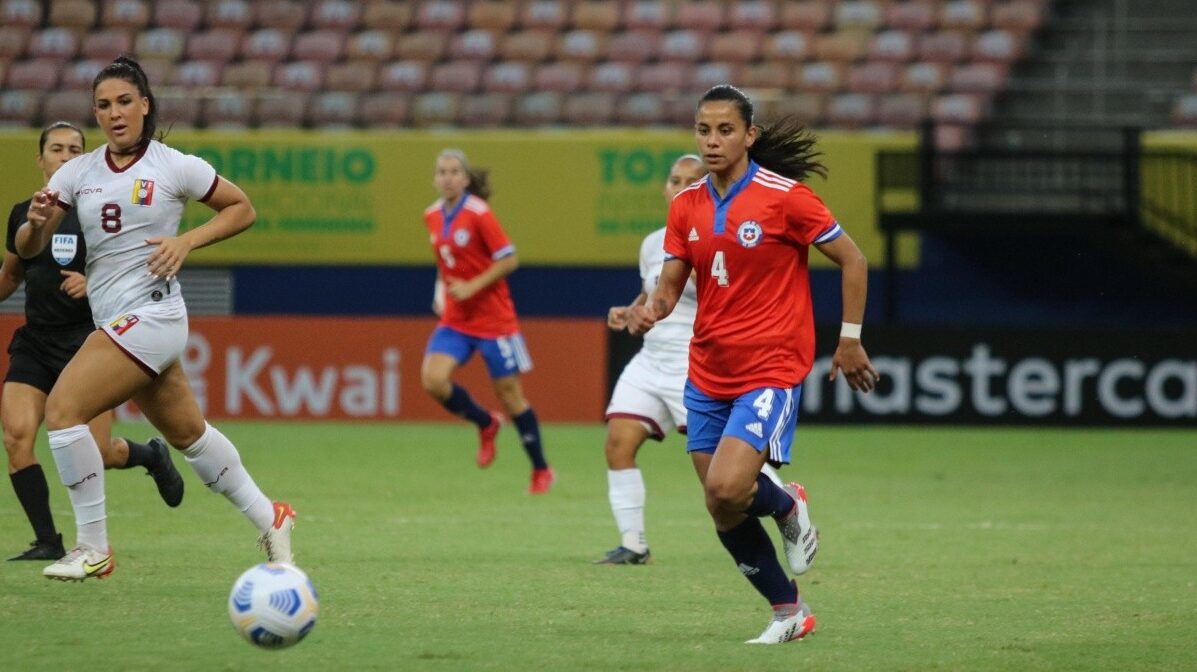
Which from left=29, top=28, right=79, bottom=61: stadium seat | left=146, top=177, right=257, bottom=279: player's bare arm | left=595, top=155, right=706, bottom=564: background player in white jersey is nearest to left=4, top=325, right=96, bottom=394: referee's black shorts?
left=146, top=177, right=257, bottom=279: player's bare arm

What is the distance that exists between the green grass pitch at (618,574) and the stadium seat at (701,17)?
27.4 ft

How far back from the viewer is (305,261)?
2059cm

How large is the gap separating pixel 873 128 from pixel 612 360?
4684mm

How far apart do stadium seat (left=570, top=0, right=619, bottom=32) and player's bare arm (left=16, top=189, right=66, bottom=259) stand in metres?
15.0

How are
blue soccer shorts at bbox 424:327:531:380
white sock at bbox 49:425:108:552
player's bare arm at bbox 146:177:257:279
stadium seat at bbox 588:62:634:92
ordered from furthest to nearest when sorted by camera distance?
stadium seat at bbox 588:62:634:92 → blue soccer shorts at bbox 424:327:531:380 → white sock at bbox 49:425:108:552 → player's bare arm at bbox 146:177:257:279

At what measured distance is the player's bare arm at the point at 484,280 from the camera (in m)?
12.8

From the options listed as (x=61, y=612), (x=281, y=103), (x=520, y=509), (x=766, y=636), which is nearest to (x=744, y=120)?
(x=766, y=636)

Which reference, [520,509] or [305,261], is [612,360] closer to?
[305,261]

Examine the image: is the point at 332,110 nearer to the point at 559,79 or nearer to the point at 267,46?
the point at 267,46

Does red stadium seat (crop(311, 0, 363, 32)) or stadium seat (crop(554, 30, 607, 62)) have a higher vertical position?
red stadium seat (crop(311, 0, 363, 32))

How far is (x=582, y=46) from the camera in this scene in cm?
2180

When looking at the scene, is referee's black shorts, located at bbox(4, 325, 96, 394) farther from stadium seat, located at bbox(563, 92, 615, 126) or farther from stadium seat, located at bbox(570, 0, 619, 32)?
stadium seat, located at bbox(570, 0, 619, 32)

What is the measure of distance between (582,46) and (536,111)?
56.9 inches

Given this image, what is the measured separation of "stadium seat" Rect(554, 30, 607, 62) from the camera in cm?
2175
